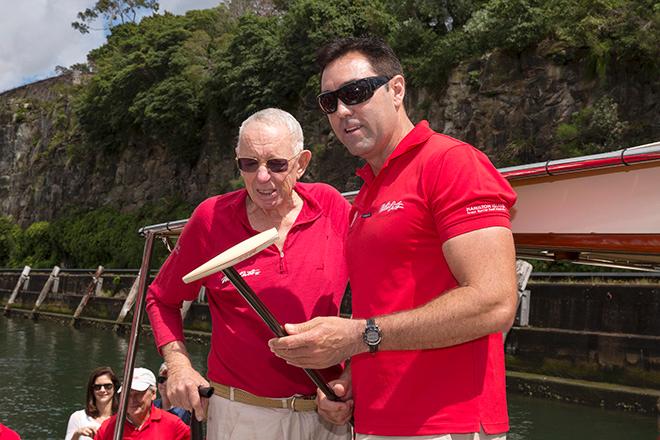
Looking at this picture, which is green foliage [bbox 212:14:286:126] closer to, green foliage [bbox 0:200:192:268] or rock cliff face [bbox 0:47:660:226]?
rock cliff face [bbox 0:47:660:226]

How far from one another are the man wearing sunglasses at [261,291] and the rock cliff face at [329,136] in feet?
54.5

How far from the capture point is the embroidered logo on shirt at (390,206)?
1956mm

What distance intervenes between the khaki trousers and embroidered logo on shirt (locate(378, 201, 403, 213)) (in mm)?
871

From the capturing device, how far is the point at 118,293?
29.2m

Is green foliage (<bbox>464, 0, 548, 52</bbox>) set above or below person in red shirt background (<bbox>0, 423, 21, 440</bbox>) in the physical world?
above

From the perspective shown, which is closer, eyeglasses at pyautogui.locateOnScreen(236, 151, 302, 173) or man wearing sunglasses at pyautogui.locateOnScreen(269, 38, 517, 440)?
man wearing sunglasses at pyautogui.locateOnScreen(269, 38, 517, 440)

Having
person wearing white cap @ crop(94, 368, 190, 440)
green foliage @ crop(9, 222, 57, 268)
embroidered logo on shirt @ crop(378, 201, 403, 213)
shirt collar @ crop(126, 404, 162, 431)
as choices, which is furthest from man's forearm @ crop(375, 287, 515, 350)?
green foliage @ crop(9, 222, 57, 268)

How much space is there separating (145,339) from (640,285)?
15.5m

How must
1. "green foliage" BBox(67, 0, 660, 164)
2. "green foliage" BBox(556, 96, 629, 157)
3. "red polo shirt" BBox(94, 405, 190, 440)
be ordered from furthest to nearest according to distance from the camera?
"green foliage" BBox(67, 0, 660, 164) → "green foliage" BBox(556, 96, 629, 157) → "red polo shirt" BBox(94, 405, 190, 440)

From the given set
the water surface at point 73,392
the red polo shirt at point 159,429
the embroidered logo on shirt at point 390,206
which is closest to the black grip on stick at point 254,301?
the embroidered logo on shirt at point 390,206

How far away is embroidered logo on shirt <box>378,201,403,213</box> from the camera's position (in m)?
1.96

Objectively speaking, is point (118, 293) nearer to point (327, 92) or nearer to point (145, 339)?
point (145, 339)

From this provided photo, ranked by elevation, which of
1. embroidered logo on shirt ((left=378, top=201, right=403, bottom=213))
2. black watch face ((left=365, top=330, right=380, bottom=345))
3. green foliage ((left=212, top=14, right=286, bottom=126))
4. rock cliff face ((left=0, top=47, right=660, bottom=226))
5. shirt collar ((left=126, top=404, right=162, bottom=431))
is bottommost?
shirt collar ((left=126, top=404, right=162, bottom=431))

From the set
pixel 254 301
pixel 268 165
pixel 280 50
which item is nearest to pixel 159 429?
pixel 268 165
